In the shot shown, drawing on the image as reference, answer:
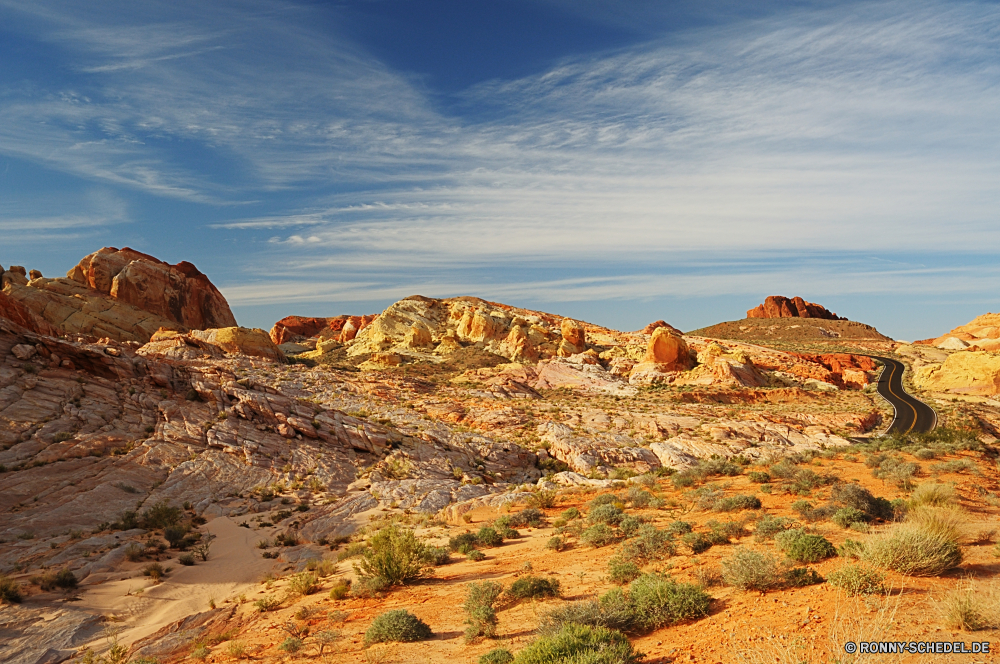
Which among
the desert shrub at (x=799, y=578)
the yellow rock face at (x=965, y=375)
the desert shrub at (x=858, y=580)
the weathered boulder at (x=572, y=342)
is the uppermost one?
the weathered boulder at (x=572, y=342)

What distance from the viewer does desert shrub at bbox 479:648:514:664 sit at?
23.7 feet

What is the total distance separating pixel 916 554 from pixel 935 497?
6581 millimetres

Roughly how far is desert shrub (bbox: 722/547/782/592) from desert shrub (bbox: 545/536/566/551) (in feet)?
16.3

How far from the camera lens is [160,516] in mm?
16422

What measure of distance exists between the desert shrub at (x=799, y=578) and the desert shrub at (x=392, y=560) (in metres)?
7.94

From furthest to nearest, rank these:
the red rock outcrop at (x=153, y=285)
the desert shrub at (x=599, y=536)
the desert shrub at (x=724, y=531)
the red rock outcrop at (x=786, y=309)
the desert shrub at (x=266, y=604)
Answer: the red rock outcrop at (x=786, y=309), the red rock outcrop at (x=153, y=285), the desert shrub at (x=599, y=536), the desert shrub at (x=724, y=531), the desert shrub at (x=266, y=604)

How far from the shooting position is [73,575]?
1229 centimetres

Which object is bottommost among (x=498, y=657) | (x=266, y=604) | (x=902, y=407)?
(x=902, y=407)

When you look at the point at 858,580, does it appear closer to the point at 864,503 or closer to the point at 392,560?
the point at 864,503

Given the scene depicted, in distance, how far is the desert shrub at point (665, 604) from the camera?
25.9ft

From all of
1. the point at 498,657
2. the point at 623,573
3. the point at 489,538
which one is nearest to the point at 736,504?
the point at 623,573

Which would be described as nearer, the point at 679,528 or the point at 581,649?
the point at 581,649

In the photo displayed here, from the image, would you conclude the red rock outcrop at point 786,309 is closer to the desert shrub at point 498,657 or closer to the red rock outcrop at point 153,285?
the red rock outcrop at point 153,285

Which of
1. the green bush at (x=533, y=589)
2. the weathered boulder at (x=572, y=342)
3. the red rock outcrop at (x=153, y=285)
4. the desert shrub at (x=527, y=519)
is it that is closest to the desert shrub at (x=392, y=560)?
the green bush at (x=533, y=589)
